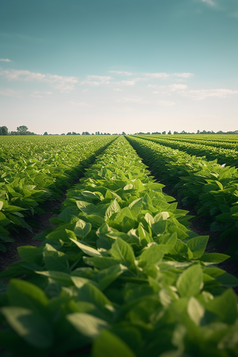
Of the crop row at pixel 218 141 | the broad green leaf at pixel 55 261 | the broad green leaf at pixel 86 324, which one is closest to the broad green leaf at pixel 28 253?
the broad green leaf at pixel 55 261

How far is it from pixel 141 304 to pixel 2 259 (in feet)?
11.6

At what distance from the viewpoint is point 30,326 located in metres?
0.81

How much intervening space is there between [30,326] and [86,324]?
0.66ft

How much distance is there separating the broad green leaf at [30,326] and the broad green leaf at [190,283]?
2.01 feet

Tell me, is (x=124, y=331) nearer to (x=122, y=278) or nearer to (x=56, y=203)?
(x=122, y=278)

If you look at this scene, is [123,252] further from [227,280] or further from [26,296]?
[227,280]

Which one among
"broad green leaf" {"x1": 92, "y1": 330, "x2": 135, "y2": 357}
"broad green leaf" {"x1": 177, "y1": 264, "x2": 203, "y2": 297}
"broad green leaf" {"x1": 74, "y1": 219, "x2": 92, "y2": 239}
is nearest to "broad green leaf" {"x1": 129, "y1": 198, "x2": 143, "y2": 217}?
"broad green leaf" {"x1": 74, "y1": 219, "x2": 92, "y2": 239}

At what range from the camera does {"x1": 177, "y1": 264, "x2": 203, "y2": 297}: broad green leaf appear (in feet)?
3.58

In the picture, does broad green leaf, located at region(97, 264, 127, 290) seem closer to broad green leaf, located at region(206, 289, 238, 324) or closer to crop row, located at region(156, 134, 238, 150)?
broad green leaf, located at region(206, 289, 238, 324)

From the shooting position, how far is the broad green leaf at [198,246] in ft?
5.56

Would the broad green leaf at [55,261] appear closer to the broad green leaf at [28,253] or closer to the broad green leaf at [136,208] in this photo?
the broad green leaf at [28,253]

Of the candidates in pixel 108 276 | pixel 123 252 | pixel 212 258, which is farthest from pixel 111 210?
pixel 108 276

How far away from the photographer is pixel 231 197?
11.9ft

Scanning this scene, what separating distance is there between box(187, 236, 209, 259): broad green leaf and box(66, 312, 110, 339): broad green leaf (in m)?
1.05
